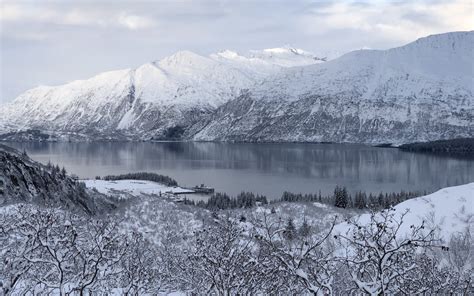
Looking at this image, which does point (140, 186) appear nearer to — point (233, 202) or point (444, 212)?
point (233, 202)

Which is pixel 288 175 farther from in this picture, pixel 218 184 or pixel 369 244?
pixel 369 244

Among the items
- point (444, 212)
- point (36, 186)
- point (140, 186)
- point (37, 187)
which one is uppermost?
point (36, 186)

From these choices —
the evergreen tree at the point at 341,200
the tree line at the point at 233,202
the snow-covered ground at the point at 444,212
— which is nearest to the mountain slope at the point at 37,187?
the tree line at the point at 233,202

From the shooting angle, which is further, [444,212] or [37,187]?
[37,187]

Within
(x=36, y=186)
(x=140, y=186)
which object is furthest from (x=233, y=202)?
(x=36, y=186)

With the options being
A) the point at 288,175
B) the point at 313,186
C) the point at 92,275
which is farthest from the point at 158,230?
the point at 288,175

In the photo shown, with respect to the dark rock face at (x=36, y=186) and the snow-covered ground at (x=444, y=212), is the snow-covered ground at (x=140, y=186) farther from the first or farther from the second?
the snow-covered ground at (x=444, y=212)

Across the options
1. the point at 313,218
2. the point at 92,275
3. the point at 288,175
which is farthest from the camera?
the point at 288,175
